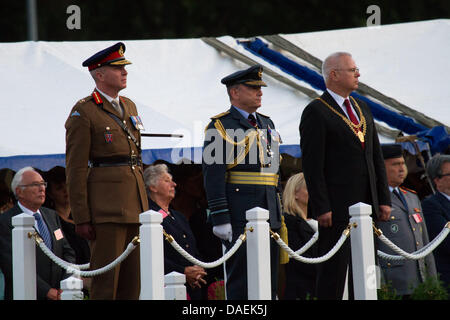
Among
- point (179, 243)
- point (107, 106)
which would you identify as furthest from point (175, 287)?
point (107, 106)

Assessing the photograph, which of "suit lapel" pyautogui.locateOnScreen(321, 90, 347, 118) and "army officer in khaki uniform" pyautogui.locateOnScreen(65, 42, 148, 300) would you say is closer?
"army officer in khaki uniform" pyautogui.locateOnScreen(65, 42, 148, 300)

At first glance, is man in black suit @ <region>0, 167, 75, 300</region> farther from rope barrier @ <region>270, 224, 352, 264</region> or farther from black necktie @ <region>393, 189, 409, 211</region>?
black necktie @ <region>393, 189, 409, 211</region>

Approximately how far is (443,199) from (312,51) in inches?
152

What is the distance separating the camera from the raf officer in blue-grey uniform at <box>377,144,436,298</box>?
8367 millimetres

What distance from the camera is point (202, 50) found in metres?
11.9

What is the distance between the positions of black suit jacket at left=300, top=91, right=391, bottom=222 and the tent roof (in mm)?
2649

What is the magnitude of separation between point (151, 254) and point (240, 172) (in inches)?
40.1

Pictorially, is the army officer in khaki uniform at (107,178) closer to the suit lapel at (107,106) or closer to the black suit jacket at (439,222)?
the suit lapel at (107,106)

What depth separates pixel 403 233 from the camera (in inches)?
335

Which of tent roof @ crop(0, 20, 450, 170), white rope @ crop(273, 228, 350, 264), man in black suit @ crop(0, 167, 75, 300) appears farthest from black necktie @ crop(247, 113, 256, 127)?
tent roof @ crop(0, 20, 450, 170)

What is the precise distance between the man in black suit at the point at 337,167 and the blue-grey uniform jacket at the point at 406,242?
140 cm

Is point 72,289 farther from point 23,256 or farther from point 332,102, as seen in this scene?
point 332,102

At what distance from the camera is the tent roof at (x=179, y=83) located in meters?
9.75

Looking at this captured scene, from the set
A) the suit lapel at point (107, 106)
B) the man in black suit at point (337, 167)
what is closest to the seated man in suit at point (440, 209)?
the man in black suit at point (337, 167)
